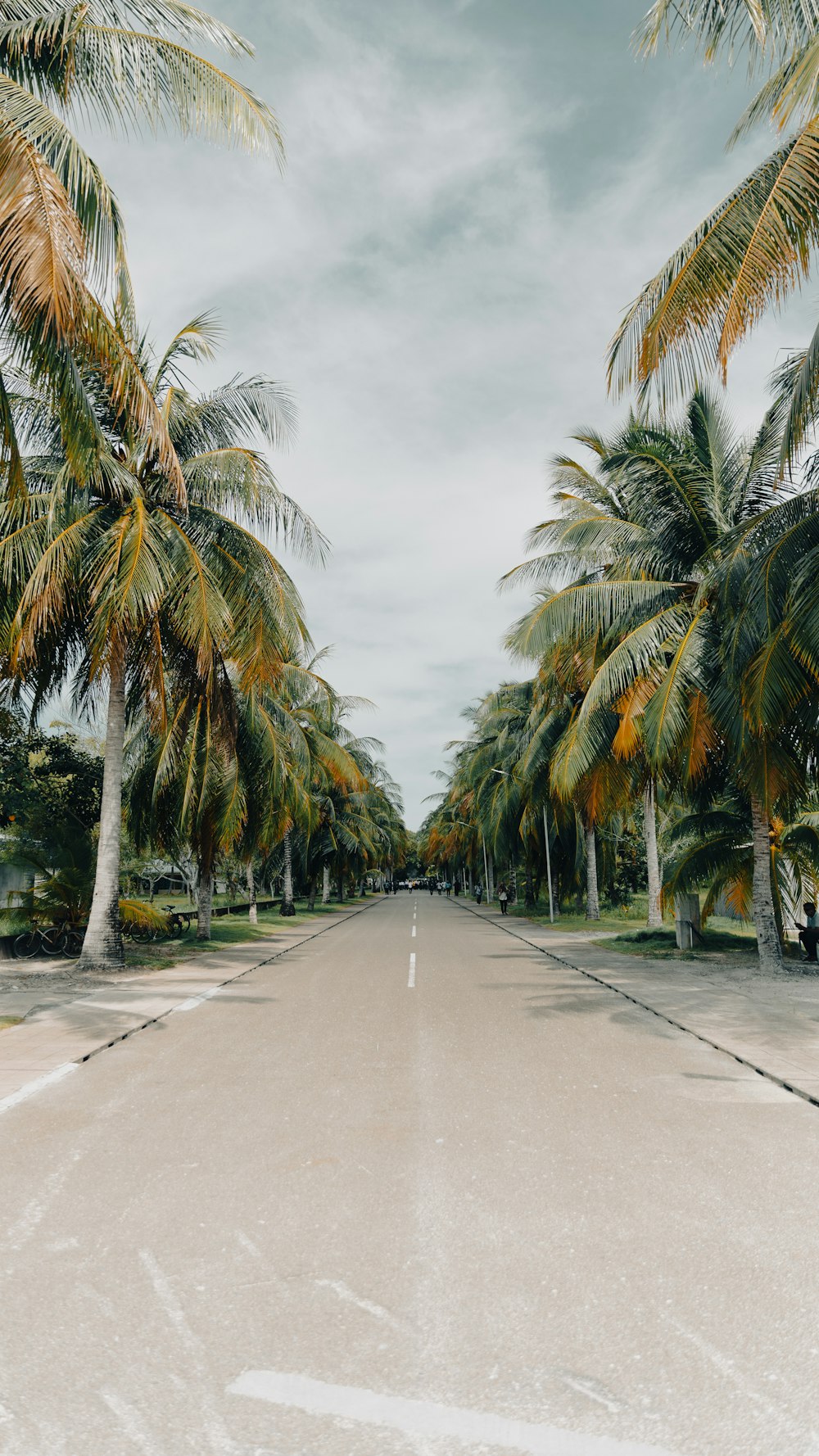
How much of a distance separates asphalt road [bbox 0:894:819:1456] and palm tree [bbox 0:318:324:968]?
25.0 feet

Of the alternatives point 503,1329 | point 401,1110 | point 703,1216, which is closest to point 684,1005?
point 401,1110

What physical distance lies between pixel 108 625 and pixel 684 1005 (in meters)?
9.40

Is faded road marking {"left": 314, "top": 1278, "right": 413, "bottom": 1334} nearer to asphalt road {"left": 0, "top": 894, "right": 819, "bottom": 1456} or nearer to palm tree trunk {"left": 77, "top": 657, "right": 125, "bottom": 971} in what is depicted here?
asphalt road {"left": 0, "top": 894, "right": 819, "bottom": 1456}

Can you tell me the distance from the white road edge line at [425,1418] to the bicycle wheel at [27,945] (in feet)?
51.3

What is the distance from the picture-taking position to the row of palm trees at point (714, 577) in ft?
27.8

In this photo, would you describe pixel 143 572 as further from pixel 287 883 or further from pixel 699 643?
pixel 287 883

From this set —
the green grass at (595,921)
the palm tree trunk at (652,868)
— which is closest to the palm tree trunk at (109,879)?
the palm tree trunk at (652,868)

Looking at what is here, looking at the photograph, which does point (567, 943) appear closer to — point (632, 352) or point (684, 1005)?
point (684, 1005)

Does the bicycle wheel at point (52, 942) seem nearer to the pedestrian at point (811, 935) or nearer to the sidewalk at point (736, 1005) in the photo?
the sidewalk at point (736, 1005)

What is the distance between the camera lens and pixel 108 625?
14.0m

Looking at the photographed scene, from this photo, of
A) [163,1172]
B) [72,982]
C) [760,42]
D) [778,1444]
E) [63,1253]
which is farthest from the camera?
[72,982]

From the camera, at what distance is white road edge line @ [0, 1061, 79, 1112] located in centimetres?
663

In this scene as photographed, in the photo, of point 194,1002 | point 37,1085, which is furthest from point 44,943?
point 37,1085

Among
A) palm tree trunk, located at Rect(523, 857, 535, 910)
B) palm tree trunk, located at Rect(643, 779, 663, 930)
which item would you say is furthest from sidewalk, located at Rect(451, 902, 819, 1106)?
palm tree trunk, located at Rect(523, 857, 535, 910)
